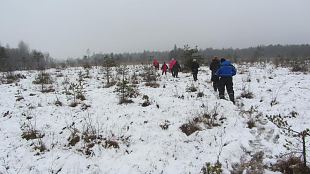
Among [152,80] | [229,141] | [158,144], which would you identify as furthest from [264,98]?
[152,80]

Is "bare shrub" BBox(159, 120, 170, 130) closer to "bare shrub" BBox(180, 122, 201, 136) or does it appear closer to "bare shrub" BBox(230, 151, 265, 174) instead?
"bare shrub" BBox(180, 122, 201, 136)

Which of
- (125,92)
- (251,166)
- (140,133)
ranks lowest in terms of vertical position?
(251,166)

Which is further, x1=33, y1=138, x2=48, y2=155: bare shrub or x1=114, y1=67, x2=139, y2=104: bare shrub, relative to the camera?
x1=114, y1=67, x2=139, y2=104: bare shrub

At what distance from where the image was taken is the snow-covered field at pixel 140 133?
223 inches

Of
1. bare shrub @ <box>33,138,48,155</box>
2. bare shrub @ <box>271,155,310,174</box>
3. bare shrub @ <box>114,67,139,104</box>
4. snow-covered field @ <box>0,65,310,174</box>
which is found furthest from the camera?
bare shrub @ <box>114,67,139,104</box>

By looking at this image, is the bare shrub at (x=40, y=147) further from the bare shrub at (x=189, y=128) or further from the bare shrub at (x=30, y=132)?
the bare shrub at (x=189, y=128)

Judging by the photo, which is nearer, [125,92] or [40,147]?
[40,147]

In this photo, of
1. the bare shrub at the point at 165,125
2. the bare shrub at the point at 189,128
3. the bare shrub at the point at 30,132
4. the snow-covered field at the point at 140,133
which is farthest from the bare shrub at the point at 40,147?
the bare shrub at the point at 189,128

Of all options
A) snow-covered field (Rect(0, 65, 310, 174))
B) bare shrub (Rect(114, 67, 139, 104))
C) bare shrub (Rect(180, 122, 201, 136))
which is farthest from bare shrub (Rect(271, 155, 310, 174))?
bare shrub (Rect(114, 67, 139, 104))

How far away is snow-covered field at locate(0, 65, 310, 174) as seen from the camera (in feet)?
18.6

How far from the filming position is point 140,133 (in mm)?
7062

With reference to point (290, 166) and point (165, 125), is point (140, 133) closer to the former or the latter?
point (165, 125)

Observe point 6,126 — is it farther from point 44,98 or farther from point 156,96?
point 156,96

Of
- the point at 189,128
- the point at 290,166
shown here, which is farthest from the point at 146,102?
the point at 290,166
